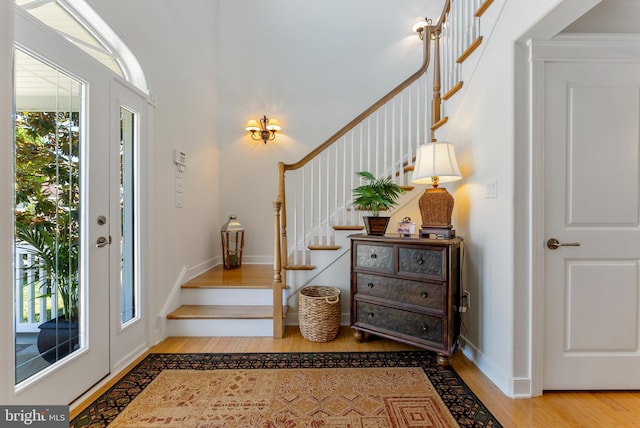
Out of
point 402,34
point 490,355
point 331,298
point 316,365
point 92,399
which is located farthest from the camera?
point 402,34

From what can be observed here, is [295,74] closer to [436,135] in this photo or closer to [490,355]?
[436,135]

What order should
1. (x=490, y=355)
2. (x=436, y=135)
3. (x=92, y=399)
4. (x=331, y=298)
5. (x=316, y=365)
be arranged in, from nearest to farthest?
(x=92, y=399) < (x=490, y=355) < (x=316, y=365) < (x=331, y=298) < (x=436, y=135)

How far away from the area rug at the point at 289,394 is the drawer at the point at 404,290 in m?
0.47

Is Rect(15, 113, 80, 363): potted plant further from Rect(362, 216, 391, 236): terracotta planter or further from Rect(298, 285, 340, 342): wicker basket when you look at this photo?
Rect(362, 216, 391, 236): terracotta planter

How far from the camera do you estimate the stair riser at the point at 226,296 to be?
280 cm

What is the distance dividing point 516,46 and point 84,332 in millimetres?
3253

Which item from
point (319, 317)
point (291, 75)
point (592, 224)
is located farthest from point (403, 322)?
point (291, 75)

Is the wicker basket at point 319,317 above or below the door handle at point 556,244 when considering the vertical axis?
below

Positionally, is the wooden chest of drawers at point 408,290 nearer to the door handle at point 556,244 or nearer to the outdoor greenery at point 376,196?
the outdoor greenery at point 376,196

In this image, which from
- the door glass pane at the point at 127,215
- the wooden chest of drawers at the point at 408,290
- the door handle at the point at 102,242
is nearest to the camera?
the door handle at the point at 102,242

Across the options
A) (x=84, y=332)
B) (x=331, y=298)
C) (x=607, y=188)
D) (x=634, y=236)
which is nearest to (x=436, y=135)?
(x=607, y=188)

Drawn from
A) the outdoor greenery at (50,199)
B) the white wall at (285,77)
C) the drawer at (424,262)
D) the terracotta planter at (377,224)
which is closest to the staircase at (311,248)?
the terracotta planter at (377,224)

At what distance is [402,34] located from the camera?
156 inches

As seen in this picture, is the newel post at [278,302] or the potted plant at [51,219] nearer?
the potted plant at [51,219]
